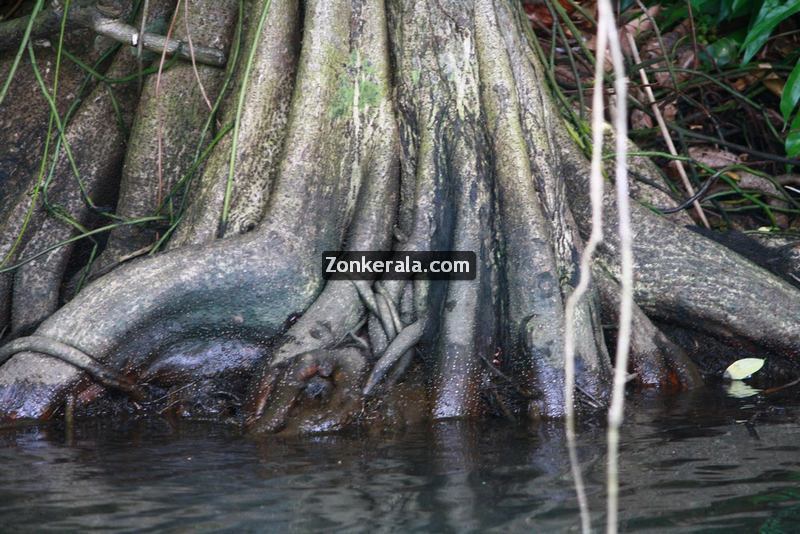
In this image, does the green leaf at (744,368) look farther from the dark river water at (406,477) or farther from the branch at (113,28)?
the branch at (113,28)

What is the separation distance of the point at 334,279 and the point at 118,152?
5.07ft

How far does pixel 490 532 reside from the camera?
2.35 metres

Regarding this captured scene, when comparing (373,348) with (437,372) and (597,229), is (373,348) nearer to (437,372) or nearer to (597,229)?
(437,372)

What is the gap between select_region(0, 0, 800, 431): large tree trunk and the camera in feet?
12.2

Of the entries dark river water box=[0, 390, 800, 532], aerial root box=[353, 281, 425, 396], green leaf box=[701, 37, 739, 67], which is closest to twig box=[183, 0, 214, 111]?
aerial root box=[353, 281, 425, 396]

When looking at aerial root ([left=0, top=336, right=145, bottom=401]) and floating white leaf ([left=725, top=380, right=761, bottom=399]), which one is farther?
floating white leaf ([left=725, top=380, right=761, bottom=399])

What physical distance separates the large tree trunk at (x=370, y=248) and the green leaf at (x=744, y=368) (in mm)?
79

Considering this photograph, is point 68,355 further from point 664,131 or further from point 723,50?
point 723,50

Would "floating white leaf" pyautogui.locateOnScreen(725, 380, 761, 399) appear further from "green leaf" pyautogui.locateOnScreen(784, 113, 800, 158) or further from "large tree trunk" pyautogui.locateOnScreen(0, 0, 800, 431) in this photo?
"green leaf" pyautogui.locateOnScreen(784, 113, 800, 158)

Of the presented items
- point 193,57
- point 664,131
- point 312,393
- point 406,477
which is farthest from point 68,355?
point 664,131

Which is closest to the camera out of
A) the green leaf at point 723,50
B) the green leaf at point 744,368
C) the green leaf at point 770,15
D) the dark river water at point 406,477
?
the dark river water at point 406,477

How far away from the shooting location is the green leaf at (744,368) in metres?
4.27

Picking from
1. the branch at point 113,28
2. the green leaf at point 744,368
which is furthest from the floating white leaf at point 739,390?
the branch at point 113,28

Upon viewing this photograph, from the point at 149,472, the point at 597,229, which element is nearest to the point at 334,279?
the point at 149,472
